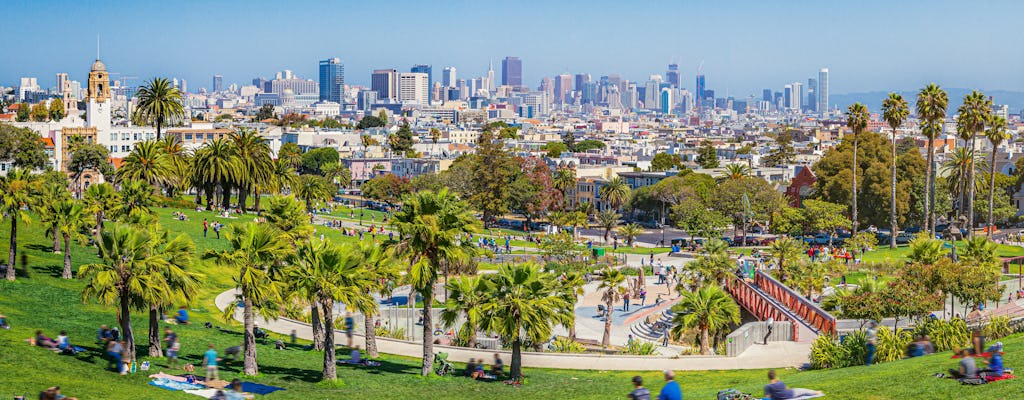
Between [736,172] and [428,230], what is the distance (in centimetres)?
8084

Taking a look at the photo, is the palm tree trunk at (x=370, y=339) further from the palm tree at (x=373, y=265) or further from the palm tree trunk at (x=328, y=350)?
the palm tree trunk at (x=328, y=350)

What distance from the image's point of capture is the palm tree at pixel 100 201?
47.1 meters

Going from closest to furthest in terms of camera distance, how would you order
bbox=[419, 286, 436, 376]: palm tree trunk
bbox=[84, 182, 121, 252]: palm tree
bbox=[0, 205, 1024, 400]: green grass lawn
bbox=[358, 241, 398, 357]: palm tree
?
1. bbox=[0, 205, 1024, 400]: green grass lawn
2. bbox=[358, 241, 398, 357]: palm tree
3. bbox=[419, 286, 436, 376]: palm tree trunk
4. bbox=[84, 182, 121, 252]: palm tree

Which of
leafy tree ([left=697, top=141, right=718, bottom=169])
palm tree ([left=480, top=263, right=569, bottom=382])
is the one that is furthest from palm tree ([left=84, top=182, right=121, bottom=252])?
leafy tree ([left=697, top=141, right=718, bottom=169])

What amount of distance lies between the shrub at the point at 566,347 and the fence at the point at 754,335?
192 inches

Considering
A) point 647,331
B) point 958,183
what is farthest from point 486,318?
point 958,183

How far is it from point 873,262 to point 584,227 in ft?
129

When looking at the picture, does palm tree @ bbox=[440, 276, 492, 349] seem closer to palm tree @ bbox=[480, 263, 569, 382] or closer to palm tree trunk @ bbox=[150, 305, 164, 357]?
palm tree @ bbox=[480, 263, 569, 382]

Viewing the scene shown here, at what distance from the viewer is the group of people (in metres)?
31.4

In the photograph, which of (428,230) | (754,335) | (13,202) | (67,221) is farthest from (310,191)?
(428,230)

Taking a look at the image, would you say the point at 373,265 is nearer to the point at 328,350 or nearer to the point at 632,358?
the point at 328,350

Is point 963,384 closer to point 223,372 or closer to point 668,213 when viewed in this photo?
point 223,372

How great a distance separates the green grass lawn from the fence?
3.26 m

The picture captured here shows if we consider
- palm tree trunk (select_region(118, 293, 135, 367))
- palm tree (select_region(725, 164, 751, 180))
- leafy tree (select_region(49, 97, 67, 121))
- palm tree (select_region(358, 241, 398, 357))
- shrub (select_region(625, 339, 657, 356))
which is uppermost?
leafy tree (select_region(49, 97, 67, 121))
